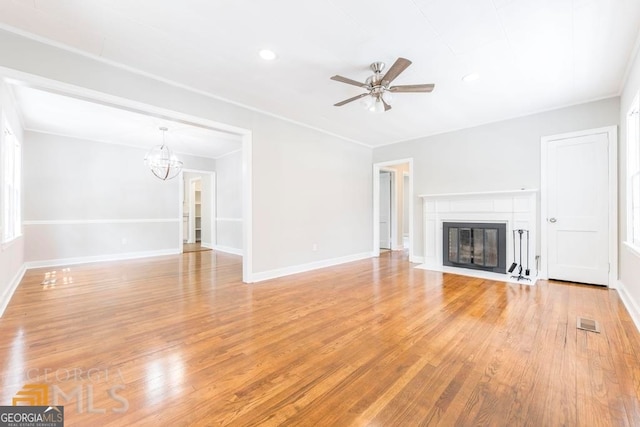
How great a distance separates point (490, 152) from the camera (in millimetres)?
4816

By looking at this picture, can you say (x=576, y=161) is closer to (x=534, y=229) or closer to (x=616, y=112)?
(x=616, y=112)

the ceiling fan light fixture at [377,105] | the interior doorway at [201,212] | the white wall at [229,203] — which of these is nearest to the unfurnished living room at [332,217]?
the ceiling fan light fixture at [377,105]

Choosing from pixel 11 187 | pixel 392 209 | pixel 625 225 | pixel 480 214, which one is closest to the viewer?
pixel 625 225

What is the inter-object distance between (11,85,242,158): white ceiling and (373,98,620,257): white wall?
12.6 ft

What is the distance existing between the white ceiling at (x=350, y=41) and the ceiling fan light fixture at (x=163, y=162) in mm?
2961

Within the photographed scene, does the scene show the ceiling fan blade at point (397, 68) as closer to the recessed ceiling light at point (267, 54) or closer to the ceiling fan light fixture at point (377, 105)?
the ceiling fan light fixture at point (377, 105)

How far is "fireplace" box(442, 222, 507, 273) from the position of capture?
456cm

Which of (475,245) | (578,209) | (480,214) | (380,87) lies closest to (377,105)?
(380,87)

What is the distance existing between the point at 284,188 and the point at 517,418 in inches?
155

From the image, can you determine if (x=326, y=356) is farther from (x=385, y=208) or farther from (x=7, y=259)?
(x=385, y=208)

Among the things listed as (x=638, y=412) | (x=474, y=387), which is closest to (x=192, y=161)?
(x=474, y=387)

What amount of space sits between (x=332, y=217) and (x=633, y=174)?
4145 mm

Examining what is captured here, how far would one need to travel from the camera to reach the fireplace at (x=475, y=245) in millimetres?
4559

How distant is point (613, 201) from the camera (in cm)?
368
